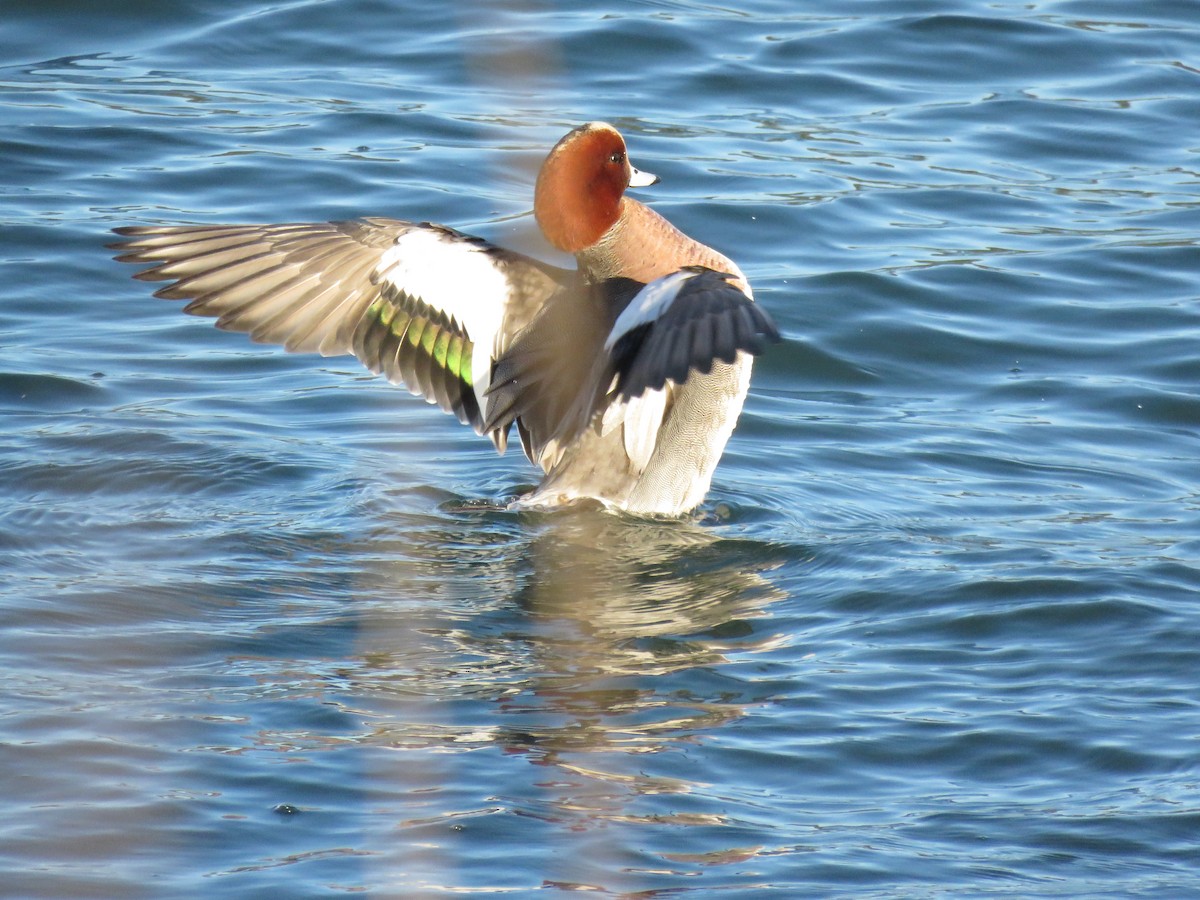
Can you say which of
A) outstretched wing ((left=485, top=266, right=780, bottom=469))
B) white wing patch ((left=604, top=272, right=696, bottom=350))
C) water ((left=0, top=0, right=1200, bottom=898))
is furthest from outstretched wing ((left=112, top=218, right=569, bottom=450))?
white wing patch ((left=604, top=272, right=696, bottom=350))

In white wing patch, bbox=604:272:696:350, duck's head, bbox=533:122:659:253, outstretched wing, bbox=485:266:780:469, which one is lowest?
outstretched wing, bbox=485:266:780:469

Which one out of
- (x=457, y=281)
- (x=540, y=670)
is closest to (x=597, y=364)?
(x=457, y=281)

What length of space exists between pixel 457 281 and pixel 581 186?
20.0 inches

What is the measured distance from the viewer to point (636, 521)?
5.66m

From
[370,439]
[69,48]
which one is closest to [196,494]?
[370,439]

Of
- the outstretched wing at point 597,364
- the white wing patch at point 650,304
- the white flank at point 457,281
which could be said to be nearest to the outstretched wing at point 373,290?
the white flank at point 457,281

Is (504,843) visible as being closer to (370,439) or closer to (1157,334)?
(370,439)

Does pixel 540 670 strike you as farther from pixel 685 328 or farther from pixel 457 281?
pixel 457 281

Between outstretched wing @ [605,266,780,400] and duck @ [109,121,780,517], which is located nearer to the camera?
outstretched wing @ [605,266,780,400]

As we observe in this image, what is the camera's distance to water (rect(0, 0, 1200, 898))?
145 inches

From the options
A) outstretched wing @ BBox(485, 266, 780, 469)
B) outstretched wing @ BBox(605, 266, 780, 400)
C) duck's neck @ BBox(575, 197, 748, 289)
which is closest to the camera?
outstretched wing @ BBox(605, 266, 780, 400)

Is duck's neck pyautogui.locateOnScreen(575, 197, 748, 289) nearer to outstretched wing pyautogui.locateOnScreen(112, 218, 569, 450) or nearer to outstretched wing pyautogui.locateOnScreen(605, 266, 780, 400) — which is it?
outstretched wing pyautogui.locateOnScreen(112, 218, 569, 450)

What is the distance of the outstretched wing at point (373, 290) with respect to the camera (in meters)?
5.60

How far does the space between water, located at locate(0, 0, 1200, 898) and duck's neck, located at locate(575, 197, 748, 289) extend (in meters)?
0.80
